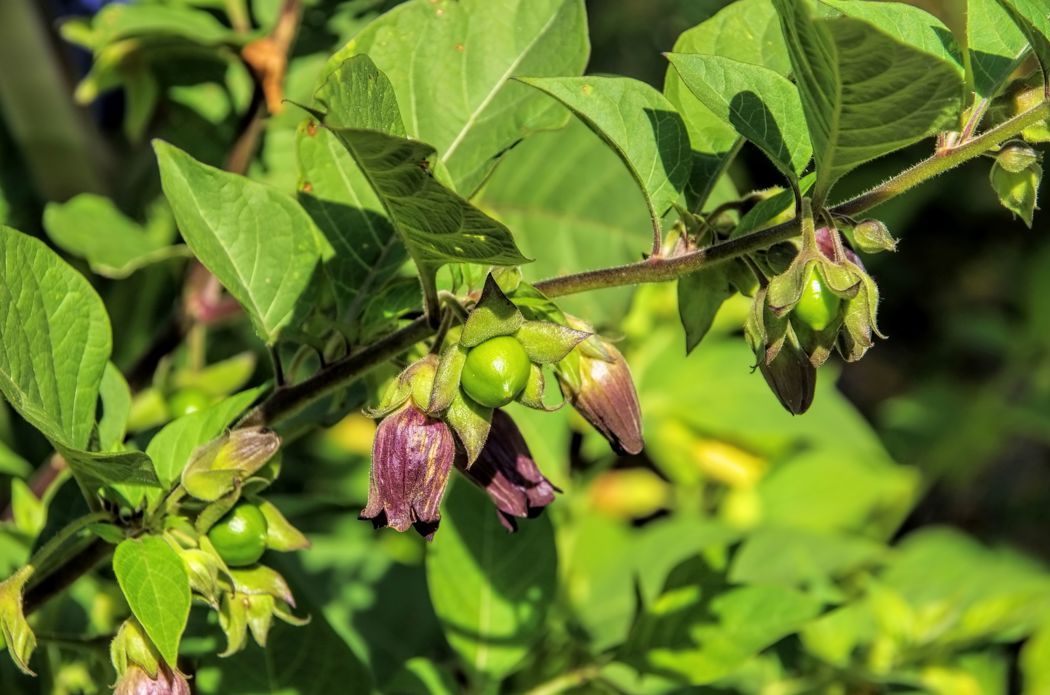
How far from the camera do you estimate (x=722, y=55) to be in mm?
797

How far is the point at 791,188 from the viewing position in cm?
72

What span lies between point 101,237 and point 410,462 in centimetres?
69

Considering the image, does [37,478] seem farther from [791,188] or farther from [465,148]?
[791,188]

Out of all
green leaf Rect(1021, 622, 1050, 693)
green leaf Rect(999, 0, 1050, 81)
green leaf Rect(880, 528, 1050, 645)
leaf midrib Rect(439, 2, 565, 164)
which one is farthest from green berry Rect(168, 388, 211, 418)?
green leaf Rect(1021, 622, 1050, 693)

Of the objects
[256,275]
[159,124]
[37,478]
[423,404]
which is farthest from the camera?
[159,124]

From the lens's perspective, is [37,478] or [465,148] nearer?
[465,148]

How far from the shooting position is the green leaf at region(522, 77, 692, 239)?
681mm

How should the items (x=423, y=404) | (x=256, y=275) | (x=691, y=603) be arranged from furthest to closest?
(x=691, y=603), (x=256, y=275), (x=423, y=404)

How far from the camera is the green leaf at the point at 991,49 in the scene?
2.29 ft

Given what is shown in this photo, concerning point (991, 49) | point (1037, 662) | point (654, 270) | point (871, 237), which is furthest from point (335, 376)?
point (1037, 662)

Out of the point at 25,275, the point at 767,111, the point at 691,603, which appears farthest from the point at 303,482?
the point at 767,111

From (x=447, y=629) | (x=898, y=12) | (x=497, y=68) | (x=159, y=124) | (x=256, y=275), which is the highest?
(x=898, y=12)

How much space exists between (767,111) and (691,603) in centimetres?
49

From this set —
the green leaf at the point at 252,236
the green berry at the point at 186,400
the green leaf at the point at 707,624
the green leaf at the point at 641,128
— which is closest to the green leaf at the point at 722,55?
the green leaf at the point at 641,128
